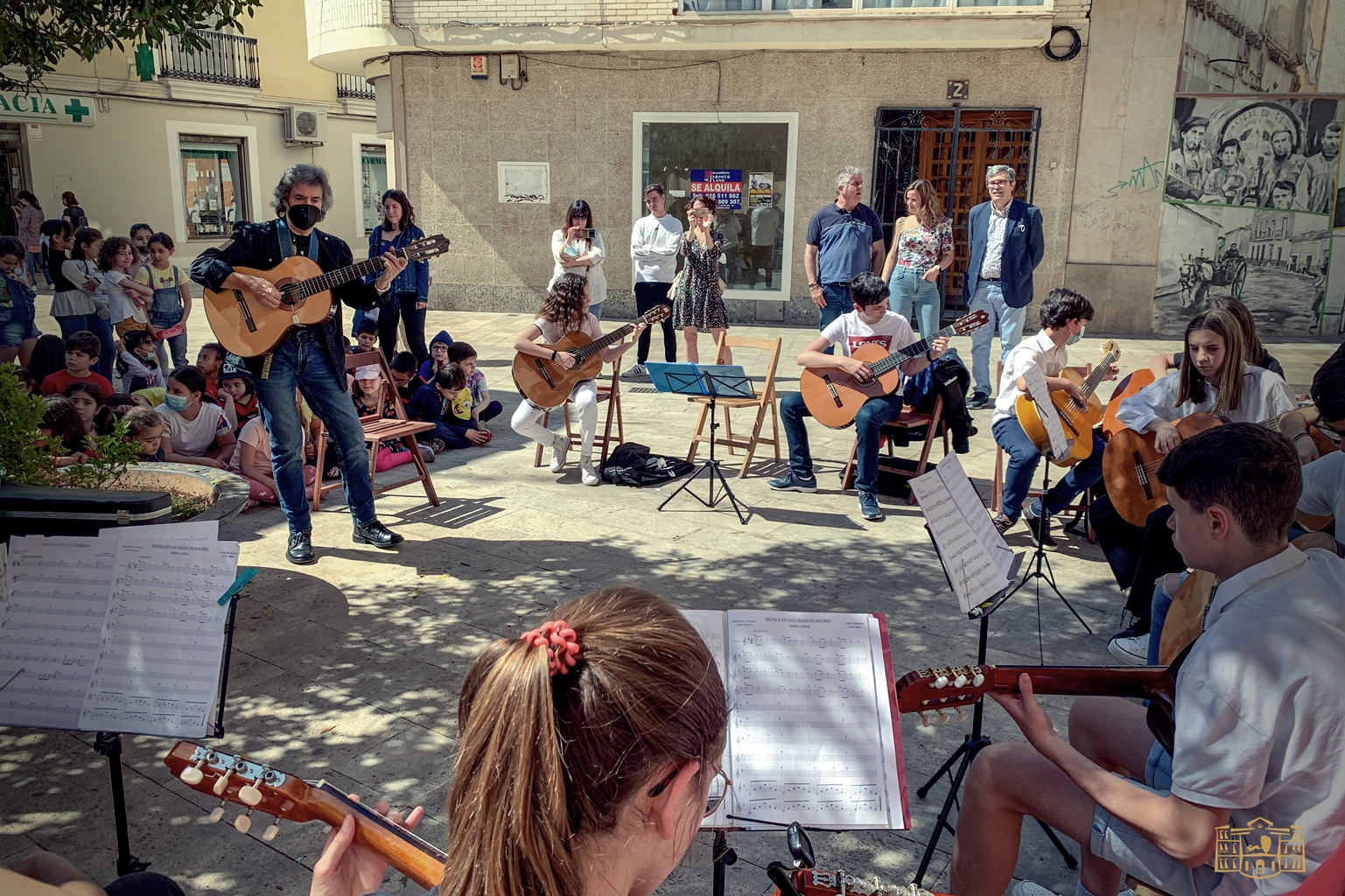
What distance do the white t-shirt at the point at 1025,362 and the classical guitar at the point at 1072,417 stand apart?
0.32ft

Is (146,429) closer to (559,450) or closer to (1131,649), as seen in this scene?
(559,450)

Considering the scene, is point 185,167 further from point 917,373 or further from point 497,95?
point 917,373

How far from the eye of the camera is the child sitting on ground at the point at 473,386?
816 centimetres

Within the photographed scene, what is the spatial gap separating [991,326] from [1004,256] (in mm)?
714

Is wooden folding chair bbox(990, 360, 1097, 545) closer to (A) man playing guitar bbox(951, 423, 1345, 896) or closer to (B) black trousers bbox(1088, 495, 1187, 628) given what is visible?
(B) black trousers bbox(1088, 495, 1187, 628)

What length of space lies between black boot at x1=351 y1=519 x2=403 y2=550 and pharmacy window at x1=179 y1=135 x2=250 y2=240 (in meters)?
19.9

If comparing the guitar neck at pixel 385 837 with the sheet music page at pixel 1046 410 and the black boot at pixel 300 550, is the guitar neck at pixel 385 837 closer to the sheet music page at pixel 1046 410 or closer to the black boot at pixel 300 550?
the black boot at pixel 300 550

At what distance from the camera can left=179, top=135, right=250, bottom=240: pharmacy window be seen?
23047 millimetres

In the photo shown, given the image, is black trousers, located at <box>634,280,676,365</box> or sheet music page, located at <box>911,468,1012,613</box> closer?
sheet music page, located at <box>911,468,1012,613</box>

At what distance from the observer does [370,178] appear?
27.3m

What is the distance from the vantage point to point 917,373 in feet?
21.9

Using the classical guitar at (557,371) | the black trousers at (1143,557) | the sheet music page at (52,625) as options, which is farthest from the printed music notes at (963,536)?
the classical guitar at (557,371)

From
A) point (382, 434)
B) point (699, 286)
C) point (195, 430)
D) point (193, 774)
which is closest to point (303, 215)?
point (382, 434)

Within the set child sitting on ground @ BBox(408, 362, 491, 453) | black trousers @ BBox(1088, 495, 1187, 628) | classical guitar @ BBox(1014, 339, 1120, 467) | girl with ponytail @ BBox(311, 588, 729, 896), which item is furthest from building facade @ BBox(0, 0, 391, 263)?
girl with ponytail @ BBox(311, 588, 729, 896)
